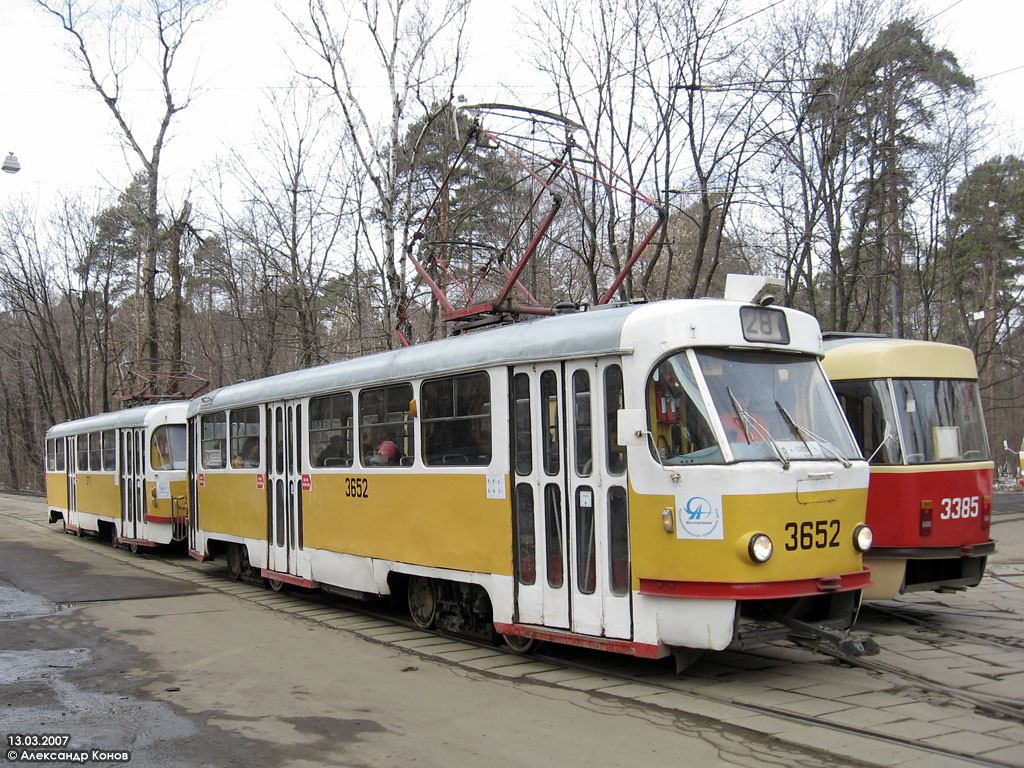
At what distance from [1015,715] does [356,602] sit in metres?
7.65

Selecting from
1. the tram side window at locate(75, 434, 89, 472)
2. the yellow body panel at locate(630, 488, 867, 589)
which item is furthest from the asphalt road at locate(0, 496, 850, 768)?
the tram side window at locate(75, 434, 89, 472)

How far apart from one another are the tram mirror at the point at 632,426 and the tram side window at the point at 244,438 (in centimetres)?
708

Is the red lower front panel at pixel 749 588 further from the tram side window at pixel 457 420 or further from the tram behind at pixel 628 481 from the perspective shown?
the tram side window at pixel 457 420

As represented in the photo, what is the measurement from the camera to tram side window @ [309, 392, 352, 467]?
407 inches

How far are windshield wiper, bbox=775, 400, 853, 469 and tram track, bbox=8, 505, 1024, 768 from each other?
61.6 inches

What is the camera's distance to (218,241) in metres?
30.5

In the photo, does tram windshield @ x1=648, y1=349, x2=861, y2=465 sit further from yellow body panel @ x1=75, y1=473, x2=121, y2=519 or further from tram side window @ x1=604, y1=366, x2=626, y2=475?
yellow body panel @ x1=75, y1=473, x2=121, y2=519

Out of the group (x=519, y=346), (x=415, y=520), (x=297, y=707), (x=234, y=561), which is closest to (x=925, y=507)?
(x=519, y=346)

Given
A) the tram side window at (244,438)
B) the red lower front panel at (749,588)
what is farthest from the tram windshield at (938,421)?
the tram side window at (244,438)

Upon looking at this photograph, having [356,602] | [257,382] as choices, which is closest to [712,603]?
[356,602]

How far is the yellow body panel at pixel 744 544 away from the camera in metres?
6.30

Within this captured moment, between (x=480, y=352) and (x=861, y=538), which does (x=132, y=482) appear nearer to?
(x=480, y=352)

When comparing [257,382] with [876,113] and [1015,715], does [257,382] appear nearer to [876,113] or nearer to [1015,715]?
[1015,715]

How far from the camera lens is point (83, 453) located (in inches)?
814
